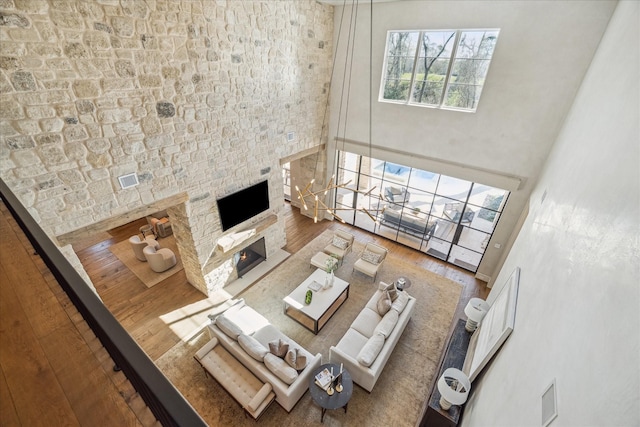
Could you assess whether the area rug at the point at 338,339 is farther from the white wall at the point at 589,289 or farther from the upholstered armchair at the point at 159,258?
the upholstered armchair at the point at 159,258

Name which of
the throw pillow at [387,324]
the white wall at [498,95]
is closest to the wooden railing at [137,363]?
the throw pillow at [387,324]

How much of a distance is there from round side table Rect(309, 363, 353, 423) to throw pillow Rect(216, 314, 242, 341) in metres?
1.28

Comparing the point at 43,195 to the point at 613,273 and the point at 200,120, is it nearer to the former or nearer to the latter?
the point at 200,120

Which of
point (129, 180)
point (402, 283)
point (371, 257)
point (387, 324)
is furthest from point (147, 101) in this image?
point (402, 283)

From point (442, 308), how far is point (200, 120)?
5.73 m

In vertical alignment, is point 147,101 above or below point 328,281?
above

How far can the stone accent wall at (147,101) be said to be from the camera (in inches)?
115

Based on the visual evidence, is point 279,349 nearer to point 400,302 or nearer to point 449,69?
point 400,302

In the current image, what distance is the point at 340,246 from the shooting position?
677 centimetres

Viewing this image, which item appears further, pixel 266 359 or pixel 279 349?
pixel 279 349

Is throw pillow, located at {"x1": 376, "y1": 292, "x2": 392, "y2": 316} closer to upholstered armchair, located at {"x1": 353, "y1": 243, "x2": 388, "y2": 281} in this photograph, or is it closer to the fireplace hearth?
upholstered armchair, located at {"x1": 353, "y1": 243, "x2": 388, "y2": 281}

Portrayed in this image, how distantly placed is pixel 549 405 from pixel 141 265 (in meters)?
7.29

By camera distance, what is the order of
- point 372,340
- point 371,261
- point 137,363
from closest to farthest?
point 137,363 < point 372,340 < point 371,261

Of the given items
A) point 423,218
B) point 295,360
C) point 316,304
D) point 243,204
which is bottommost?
point 316,304
